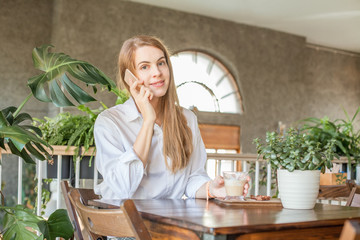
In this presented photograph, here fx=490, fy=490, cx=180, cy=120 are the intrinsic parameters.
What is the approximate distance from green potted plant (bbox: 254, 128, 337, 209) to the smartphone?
0.70 meters

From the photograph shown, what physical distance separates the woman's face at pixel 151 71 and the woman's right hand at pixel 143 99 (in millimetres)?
34

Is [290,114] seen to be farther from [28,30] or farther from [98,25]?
Result: [28,30]

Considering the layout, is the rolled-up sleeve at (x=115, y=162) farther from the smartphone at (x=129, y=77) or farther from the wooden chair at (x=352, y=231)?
the wooden chair at (x=352, y=231)

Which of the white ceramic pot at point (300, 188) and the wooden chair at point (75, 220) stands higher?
the white ceramic pot at point (300, 188)

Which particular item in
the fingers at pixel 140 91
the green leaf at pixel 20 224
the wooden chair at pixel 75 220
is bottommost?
the green leaf at pixel 20 224

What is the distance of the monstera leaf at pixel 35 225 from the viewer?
1981mm

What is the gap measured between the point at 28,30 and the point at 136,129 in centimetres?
656

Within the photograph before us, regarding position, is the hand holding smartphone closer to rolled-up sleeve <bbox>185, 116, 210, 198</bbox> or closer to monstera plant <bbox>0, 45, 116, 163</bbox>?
monstera plant <bbox>0, 45, 116, 163</bbox>

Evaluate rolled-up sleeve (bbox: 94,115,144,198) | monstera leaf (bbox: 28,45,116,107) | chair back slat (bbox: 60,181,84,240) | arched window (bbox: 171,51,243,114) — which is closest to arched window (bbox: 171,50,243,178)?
arched window (bbox: 171,51,243,114)

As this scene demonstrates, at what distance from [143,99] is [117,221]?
2.65ft

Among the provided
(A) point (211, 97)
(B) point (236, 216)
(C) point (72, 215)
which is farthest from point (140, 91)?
(A) point (211, 97)

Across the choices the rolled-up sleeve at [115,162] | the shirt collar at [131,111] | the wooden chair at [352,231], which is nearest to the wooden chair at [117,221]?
the rolled-up sleeve at [115,162]

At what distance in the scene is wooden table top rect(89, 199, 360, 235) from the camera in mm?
1118

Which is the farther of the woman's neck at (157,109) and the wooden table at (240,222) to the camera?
the woman's neck at (157,109)
